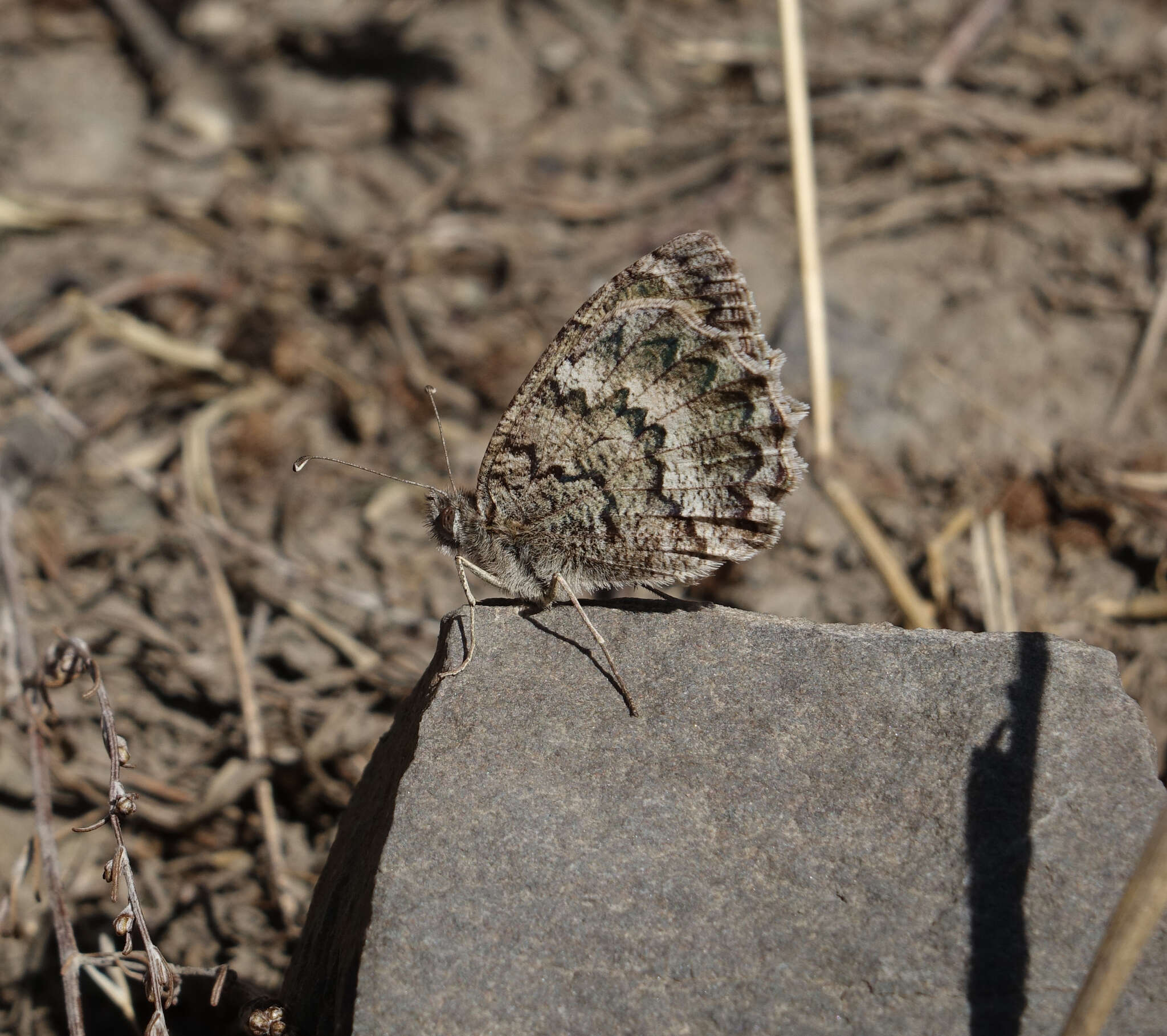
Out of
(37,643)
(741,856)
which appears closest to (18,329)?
(37,643)

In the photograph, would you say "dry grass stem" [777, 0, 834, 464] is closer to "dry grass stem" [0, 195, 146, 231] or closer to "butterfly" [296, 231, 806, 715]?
"butterfly" [296, 231, 806, 715]

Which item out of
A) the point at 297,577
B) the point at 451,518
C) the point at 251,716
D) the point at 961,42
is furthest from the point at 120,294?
the point at 961,42

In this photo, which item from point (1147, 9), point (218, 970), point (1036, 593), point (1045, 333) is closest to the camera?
point (218, 970)

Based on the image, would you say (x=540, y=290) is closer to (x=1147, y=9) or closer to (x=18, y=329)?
(x=18, y=329)

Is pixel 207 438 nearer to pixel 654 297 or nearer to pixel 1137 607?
pixel 654 297

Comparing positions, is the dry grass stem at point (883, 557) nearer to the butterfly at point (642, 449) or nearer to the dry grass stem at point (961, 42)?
the butterfly at point (642, 449)

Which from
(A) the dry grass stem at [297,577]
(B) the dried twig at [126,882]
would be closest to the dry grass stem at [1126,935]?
(B) the dried twig at [126,882]
